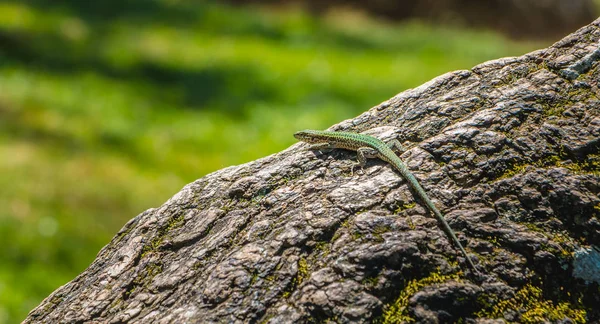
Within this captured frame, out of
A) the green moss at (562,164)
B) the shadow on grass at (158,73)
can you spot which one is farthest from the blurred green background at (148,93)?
the green moss at (562,164)

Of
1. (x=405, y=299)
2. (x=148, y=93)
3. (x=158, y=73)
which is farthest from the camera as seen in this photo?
(x=158, y=73)

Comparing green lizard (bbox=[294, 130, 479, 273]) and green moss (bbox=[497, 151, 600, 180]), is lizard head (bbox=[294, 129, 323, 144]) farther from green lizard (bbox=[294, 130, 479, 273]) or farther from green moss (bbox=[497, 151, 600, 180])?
green moss (bbox=[497, 151, 600, 180])

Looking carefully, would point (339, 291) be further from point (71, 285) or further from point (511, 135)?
point (71, 285)

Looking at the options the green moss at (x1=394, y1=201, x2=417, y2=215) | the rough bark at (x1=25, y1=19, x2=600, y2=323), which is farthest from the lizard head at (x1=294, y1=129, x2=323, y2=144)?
the green moss at (x1=394, y1=201, x2=417, y2=215)

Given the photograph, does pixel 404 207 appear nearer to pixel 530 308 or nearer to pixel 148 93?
pixel 530 308

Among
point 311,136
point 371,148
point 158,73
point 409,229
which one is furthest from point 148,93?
point 409,229

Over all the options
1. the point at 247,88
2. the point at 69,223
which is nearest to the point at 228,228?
the point at 69,223
